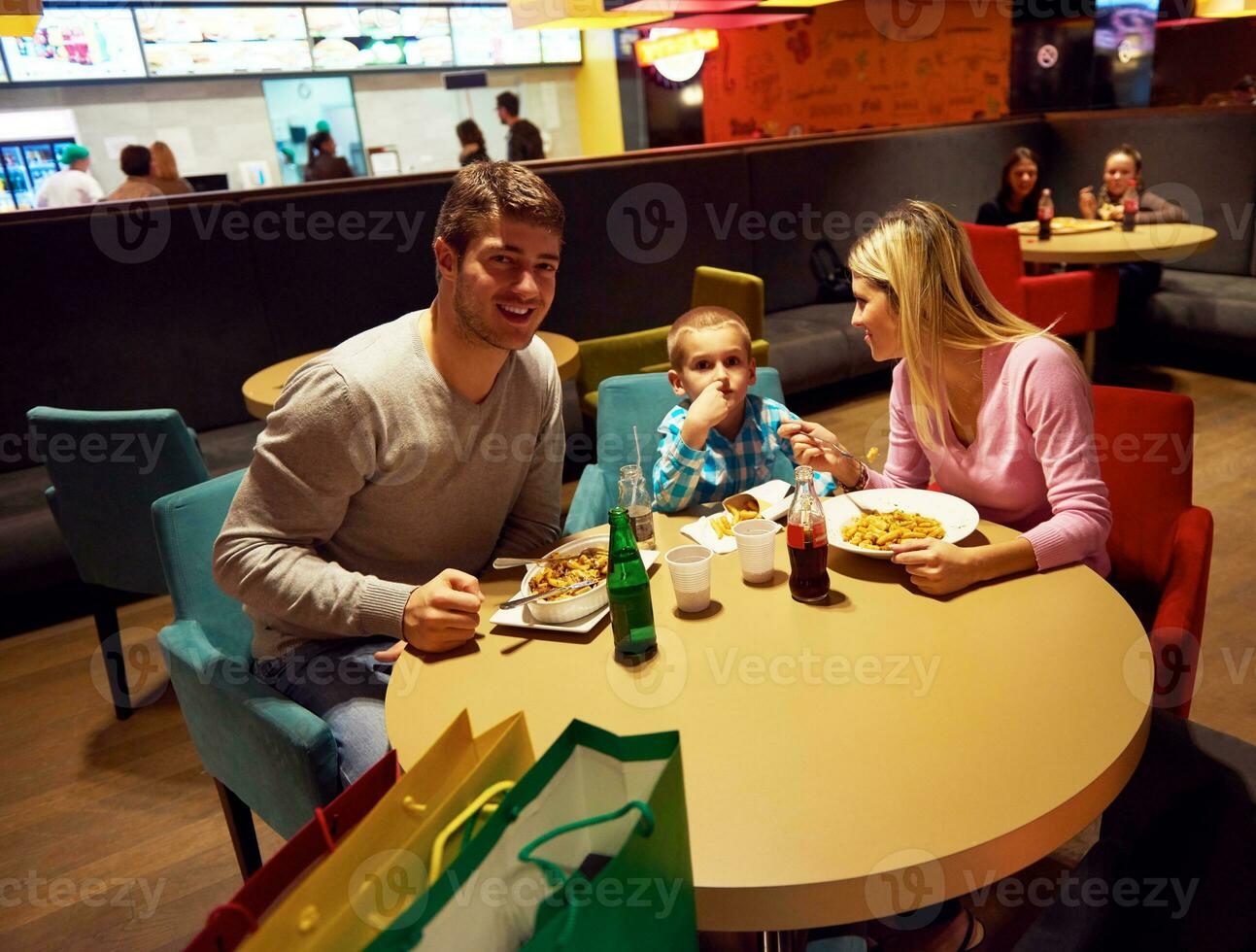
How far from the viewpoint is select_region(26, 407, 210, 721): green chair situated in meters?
2.35

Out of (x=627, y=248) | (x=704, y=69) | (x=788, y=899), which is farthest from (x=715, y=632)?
(x=704, y=69)

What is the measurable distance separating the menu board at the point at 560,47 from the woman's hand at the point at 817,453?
9.04 meters

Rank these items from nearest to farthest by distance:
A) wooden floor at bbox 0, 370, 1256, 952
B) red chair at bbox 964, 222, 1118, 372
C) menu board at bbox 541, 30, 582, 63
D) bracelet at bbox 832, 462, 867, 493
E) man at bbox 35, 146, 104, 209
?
bracelet at bbox 832, 462, 867, 493
wooden floor at bbox 0, 370, 1256, 952
red chair at bbox 964, 222, 1118, 372
man at bbox 35, 146, 104, 209
menu board at bbox 541, 30, 582, 63

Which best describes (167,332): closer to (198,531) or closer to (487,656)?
(198,531)

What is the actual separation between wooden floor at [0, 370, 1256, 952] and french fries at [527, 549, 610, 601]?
1061 millimetres

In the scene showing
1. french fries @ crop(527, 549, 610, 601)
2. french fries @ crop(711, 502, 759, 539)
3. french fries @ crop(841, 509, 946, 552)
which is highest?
french fries @ crop(841, 509, 946, 552)

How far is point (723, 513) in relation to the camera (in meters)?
1.86

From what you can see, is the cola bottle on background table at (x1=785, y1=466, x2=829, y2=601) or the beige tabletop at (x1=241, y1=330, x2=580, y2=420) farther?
the beige tabletop at (x1=241, y1=330, x2=580, y2=420)

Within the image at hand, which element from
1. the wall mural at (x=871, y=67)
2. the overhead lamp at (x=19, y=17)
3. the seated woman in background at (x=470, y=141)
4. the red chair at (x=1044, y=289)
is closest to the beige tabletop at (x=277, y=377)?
the overhead lamp at (x=19, y=17)

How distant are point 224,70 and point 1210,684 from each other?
341 inches

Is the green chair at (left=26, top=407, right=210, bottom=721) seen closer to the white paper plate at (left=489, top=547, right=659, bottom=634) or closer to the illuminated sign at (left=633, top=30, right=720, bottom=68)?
the white paper plate at (left=489, top=547, right=659, bottom=634)

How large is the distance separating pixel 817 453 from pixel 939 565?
47 cm

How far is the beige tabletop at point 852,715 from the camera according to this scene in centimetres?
97

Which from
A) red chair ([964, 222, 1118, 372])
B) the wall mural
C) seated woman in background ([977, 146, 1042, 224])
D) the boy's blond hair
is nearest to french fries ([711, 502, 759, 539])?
the boy's blond hair
